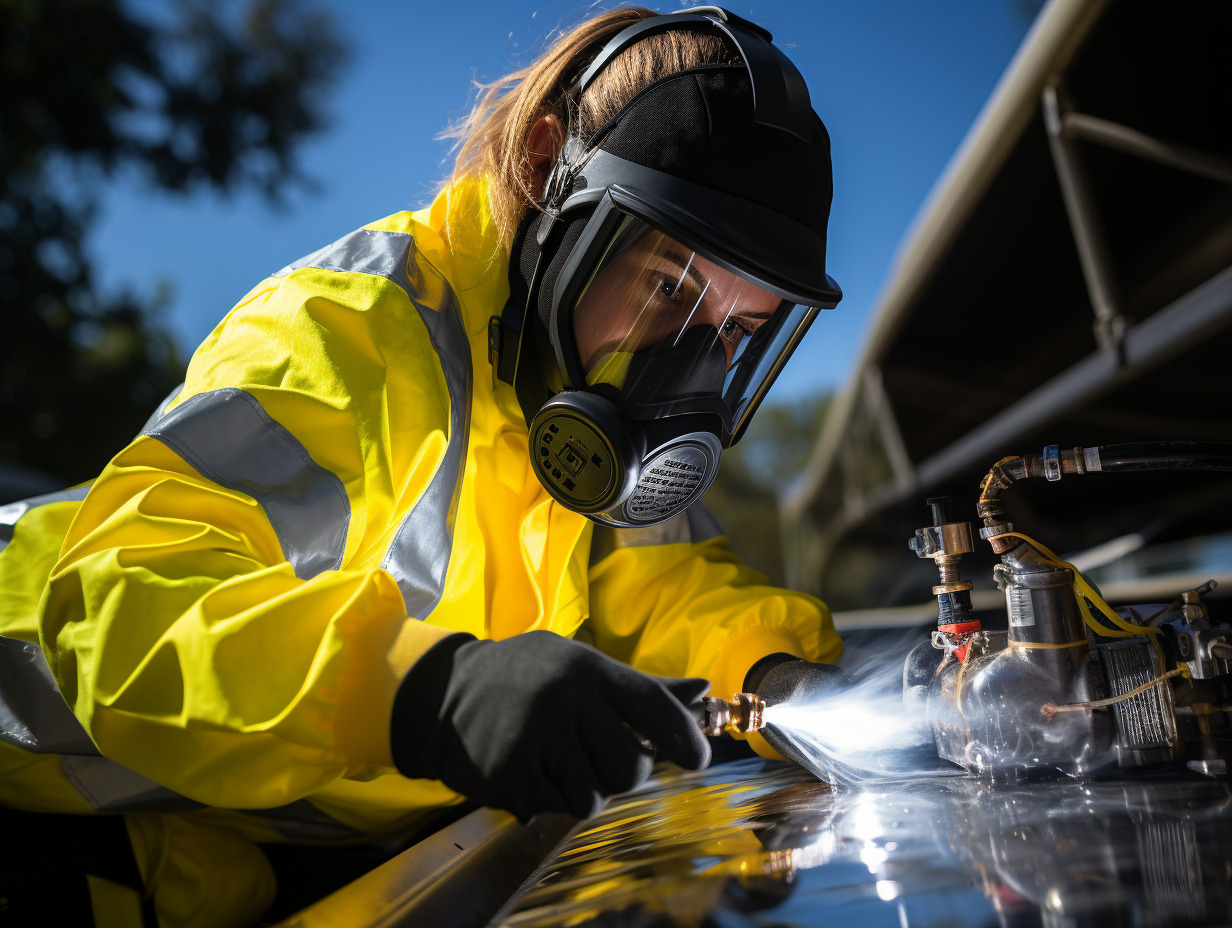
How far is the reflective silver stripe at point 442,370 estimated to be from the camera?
1344mm

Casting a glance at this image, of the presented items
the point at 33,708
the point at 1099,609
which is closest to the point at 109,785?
the point at 33,708

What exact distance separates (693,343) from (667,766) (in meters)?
1.03

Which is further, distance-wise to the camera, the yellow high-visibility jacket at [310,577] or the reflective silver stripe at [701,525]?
the reflective silver stripe at [701,525]

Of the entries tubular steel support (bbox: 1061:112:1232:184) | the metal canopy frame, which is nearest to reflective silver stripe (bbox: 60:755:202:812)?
the metal canopy frame

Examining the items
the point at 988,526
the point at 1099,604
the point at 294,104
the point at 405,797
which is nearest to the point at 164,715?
the point at 405,797

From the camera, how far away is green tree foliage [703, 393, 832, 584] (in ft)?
72.4

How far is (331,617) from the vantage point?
0.97 meters

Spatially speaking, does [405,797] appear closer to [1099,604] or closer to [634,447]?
[634,447]

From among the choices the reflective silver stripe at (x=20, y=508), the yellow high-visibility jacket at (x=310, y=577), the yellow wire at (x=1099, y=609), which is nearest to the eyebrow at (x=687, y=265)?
the yellow high-visibility jacket at (x=310, y=577)

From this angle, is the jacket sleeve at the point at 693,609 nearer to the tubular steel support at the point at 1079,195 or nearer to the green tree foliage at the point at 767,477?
the tubular steel support at the point at 1079,195

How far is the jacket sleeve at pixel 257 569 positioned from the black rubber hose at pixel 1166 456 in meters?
0.97

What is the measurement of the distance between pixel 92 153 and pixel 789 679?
15687mm

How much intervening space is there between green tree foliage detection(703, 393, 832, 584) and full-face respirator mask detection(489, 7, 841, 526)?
17.3m

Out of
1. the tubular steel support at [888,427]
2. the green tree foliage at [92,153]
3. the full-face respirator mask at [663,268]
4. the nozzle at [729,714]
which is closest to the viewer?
Result: the nozzle at [729,714]
